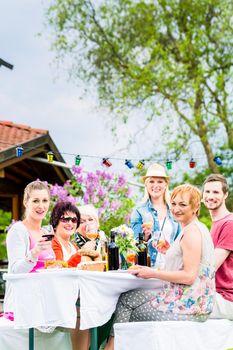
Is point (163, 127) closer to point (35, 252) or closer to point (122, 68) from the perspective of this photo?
point (122, 68)

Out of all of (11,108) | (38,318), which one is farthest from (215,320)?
(11,108)

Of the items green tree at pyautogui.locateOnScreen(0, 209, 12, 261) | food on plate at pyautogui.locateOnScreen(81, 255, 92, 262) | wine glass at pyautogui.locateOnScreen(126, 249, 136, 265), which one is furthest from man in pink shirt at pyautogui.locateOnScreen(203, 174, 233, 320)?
green tree at pyautogui.locateOnScreen(0, 209, 12, 261)

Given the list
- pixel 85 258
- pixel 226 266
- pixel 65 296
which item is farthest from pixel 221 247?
pixel 65 296

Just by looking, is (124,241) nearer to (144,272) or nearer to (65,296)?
(144,272)

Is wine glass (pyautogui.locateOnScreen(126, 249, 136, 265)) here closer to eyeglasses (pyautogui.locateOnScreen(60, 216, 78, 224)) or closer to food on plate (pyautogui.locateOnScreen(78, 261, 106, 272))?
food on plate (pyautogui.locateOnScreen(78, 261, 106, 272))

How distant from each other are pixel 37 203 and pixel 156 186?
3.99 feet

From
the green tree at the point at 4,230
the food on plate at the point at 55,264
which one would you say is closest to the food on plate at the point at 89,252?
the food on plate at the point at 55,264

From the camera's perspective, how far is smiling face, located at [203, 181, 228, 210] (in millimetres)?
5156

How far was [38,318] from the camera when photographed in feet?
14.5

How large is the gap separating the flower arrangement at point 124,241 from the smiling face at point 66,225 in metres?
0.31

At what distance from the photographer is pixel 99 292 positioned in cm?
439

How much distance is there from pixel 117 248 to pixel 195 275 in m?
0.68

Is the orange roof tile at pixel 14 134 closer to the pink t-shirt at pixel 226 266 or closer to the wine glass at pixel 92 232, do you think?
the wine glass at pixel 92 232

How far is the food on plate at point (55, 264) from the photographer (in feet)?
Answer: 15.3
